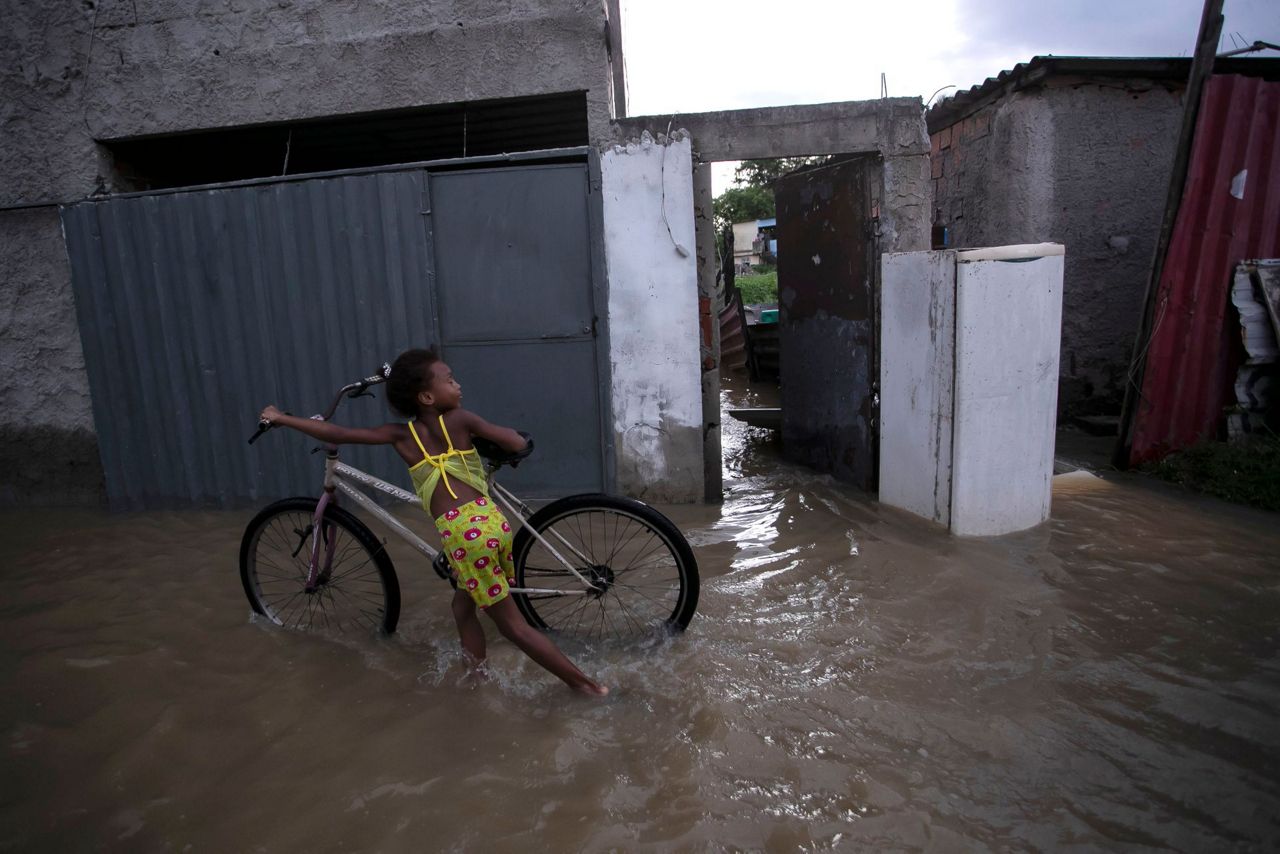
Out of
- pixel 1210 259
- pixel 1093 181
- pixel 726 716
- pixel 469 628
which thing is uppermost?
pixel 1093 181

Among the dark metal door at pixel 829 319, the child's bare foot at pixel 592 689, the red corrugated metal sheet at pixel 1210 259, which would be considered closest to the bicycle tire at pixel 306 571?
the child's bare foot at pixel 592 689

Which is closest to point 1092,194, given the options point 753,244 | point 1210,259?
point 1210,259

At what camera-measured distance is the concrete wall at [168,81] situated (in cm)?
529

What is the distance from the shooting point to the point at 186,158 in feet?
22.6

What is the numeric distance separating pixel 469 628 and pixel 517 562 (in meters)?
0.33

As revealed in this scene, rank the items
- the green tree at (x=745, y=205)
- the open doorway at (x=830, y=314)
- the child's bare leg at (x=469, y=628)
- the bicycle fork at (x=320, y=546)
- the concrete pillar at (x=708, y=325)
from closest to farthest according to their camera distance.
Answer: the child's bare leg at (x=469, y=628), the bicycle fork at (x=320, y=546), the concrete pillar at (x=708, y=325), the open doorway at (x=830, y=314), the green tree at (x=745, y=205)

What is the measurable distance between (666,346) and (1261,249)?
4.63 m

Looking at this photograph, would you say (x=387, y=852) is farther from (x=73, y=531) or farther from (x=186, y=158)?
(x=186, y=158)

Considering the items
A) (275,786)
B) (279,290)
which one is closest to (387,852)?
(275,786)

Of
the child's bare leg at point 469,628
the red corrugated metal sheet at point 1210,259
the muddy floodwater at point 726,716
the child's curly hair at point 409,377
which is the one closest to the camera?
the muddy floodwater at point 726,716

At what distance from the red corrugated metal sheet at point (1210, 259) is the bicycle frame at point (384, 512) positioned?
494 centimetres

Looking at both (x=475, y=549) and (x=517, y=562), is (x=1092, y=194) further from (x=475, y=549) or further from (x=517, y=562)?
(x=475, y=549)

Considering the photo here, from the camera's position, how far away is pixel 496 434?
10.2 ft

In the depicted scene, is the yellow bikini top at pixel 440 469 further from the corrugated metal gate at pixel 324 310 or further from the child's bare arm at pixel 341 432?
the corrugated metal gate at pixel 324 310
